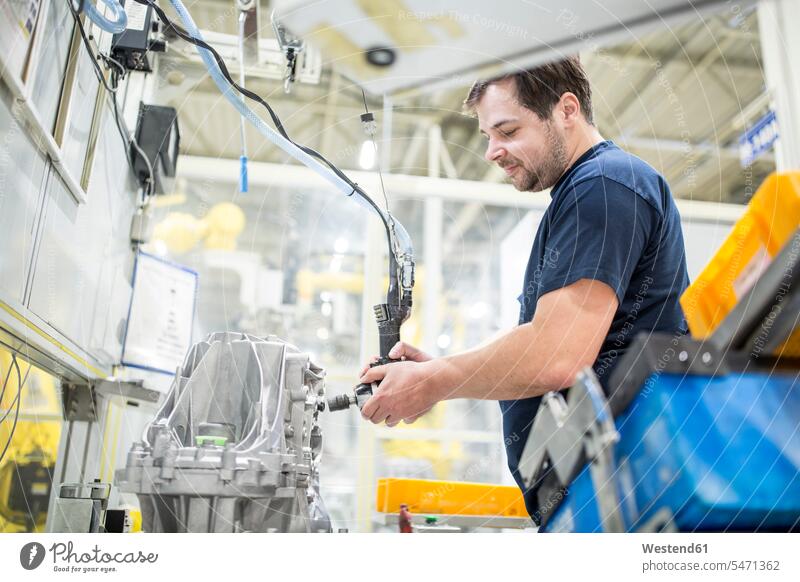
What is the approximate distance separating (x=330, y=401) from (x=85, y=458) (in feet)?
2.51

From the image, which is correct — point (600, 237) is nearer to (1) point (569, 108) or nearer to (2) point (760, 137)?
Result: (1) point (569, 108)

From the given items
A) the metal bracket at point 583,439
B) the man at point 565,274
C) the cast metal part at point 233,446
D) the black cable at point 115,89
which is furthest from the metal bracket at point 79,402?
the metal bracket at point 583,439

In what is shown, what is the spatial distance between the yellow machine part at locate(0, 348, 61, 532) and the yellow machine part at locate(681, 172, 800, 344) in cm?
101

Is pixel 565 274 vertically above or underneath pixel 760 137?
underneath

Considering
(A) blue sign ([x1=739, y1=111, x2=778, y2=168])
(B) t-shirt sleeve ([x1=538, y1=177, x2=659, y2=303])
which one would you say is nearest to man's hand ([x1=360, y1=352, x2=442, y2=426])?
(B) t-shirt sleeve ([x1=538, y1=177, x2=659, y2=303])

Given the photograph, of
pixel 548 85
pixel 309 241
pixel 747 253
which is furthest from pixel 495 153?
pixel 309 241

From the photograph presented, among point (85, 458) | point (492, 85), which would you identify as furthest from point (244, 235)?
point (492, 85)

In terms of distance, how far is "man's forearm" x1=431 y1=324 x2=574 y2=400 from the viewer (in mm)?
873

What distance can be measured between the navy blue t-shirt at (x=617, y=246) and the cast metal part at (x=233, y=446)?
1.25ft

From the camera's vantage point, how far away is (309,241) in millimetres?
2463

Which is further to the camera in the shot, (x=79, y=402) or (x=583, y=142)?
(x=79, y=402)

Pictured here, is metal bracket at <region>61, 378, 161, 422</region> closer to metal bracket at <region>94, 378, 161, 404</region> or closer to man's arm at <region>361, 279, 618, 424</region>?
metal bracket at <region>94, 378, 161, 404</region>

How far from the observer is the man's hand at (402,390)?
1029 millimetres

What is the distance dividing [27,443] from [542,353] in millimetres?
1051
